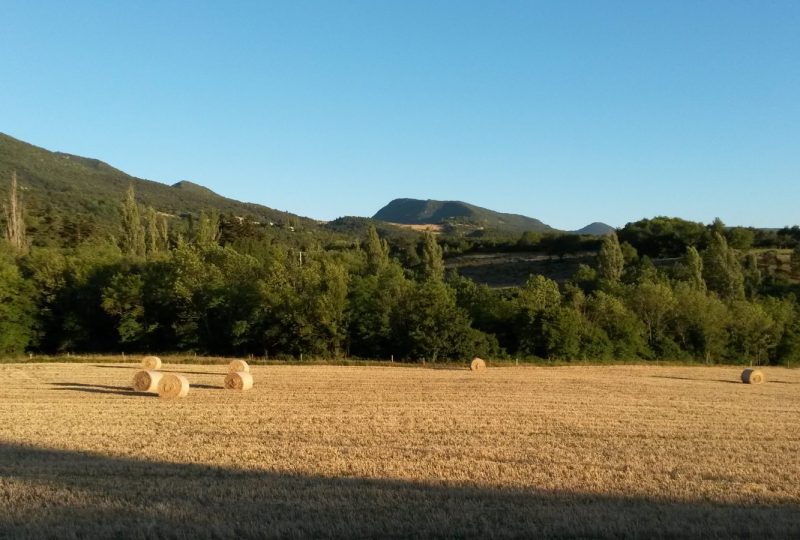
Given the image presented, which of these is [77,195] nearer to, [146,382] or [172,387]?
[146,382]

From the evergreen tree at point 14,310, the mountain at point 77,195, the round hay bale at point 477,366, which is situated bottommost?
the round hay bale at point 477,366

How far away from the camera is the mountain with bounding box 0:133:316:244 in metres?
95.5

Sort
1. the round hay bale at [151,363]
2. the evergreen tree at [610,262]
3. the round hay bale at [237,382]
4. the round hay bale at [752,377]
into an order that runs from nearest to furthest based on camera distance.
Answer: the round hay bale at [237,382] < the round hay bale at [752,377] < the round hay bale at [151,363] < the evergreen tree at [610,262]

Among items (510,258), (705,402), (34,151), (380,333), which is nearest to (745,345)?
(380,333)

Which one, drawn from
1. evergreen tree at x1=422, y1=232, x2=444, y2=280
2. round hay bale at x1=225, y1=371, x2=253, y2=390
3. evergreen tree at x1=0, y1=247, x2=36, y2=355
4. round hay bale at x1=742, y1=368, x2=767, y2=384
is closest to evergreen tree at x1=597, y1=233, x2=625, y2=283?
evergreen tree at x1=422, y1=232, x2=444, y2=280

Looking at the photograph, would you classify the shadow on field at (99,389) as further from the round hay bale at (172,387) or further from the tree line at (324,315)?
the tree line at (324,315)

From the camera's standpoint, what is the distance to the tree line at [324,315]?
5212 centimetres

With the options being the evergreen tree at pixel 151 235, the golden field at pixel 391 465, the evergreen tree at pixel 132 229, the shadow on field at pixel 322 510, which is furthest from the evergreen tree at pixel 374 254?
the shadow on field at pixel 322 510

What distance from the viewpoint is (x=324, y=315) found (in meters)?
52.0

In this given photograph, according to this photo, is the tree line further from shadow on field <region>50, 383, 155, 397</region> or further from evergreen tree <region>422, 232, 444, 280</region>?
shadow on field <region>50, 383, 155, 397</region>

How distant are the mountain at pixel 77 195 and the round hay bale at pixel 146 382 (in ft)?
208

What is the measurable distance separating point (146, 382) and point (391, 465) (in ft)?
51.8

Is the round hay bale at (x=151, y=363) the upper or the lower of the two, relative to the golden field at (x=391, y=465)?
lower

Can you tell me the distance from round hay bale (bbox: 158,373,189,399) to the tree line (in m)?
25.6
